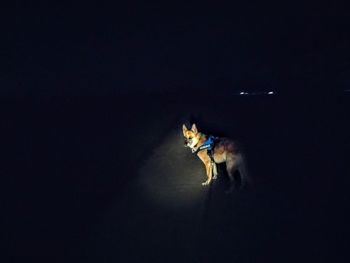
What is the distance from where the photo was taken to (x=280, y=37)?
8.91 ft

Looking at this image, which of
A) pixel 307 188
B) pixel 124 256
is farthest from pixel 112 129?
pixel 307 188

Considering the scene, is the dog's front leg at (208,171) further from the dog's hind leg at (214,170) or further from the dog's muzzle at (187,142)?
the dog's muzzle at (187,142)

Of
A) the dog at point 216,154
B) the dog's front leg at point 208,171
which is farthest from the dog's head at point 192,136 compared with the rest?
the dog's front leg at point 208,171

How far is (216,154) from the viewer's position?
8.16 ft

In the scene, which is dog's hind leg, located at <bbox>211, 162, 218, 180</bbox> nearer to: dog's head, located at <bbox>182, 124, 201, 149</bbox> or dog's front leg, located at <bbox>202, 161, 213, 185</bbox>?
dog's front leg, located at <bbox>202, 161, 213, 185</bbox>

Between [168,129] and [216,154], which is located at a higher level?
[168,129]

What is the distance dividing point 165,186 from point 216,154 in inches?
13.3

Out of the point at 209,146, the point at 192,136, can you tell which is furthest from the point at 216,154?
the point at 192,136

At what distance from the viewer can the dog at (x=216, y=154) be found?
8.10ft

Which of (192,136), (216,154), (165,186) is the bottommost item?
(165,186)

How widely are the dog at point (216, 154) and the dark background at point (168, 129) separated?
55 millimetres

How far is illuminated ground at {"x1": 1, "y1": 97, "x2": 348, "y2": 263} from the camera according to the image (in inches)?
93.3

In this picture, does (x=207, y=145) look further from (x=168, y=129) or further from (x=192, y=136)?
(x=168, y=129)

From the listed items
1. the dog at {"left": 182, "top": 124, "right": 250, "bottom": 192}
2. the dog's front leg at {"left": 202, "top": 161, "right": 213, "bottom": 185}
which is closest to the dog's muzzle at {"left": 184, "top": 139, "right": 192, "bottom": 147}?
the dog at {"left": 182, "top": 124, "right": 250, "bottom": 192}
